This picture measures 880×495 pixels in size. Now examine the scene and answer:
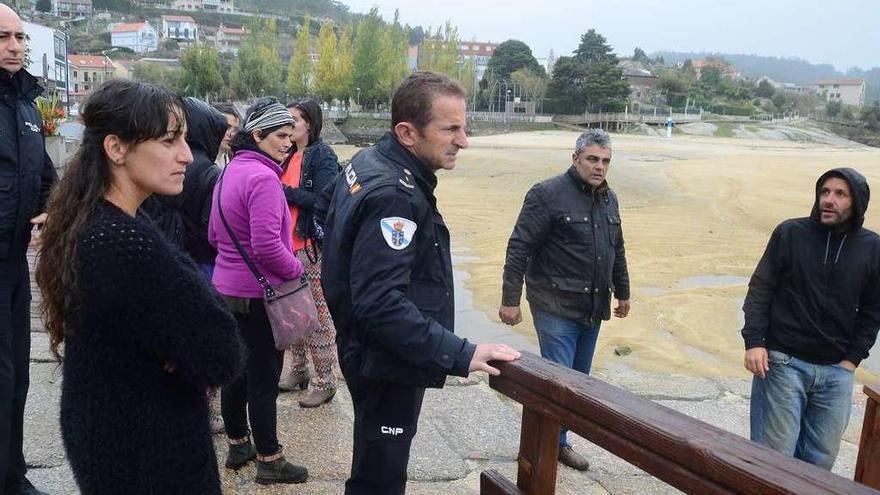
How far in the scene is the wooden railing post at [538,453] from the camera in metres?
1.92

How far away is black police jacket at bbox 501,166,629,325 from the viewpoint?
3.92 m

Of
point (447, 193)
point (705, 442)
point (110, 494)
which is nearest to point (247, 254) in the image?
point (110, 494)

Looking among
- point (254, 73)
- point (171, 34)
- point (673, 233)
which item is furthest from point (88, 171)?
point (171, 34)

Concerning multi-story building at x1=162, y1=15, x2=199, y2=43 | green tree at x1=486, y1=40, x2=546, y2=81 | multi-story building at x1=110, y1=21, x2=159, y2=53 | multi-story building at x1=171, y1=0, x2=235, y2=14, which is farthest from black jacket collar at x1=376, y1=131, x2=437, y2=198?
multi-story building at x1=171, y1=0, x2=235, y2=14

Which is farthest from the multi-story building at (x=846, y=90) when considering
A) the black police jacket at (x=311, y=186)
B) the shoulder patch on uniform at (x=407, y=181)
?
the shoulder patch on uniform at (x=407, y=181)

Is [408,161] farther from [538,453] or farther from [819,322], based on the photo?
[819,322]

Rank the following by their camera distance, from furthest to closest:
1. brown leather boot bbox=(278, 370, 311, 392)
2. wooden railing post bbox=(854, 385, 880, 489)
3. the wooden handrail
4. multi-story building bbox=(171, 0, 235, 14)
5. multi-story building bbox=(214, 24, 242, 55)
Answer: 1. multi-story building bbox=(171, 0, 235, 14)
2. multi-story building bbox=(214, 24, 242, 55)
3. brown leather boot bbox=(278, 370, 311, 392)
4. wooden railing post bbox=(854, 385, 880, 489)
5. the wooden handrail

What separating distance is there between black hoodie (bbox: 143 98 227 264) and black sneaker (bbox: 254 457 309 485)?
1.20 metres

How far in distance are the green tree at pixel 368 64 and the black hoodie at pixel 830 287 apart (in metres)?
65.4

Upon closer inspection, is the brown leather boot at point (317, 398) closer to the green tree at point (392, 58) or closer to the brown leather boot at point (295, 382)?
the brown leather boot at point (295, 382)

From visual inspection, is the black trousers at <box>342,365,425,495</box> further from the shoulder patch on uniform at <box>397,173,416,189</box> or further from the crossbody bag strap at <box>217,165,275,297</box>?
the crossbody bag strap at <box>217,165,275,297</box>

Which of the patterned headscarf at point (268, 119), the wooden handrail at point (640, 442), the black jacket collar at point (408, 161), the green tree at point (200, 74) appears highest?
the green tree at point (200, 74)

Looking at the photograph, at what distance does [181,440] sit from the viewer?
5.55 feet

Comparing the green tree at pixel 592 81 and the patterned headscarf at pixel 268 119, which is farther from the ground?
the green tree at pixel 592 81
